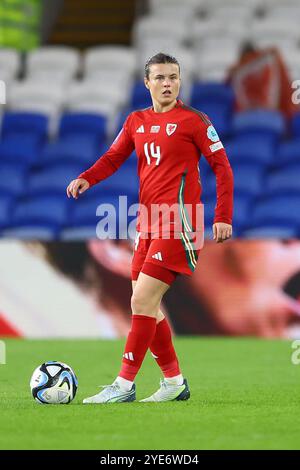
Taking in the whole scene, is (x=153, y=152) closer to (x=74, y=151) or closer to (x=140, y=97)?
(x=74, y=151)

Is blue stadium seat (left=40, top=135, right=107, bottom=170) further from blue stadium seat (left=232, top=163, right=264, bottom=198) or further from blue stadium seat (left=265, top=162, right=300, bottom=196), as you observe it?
blue stadium seat (left=265, top=162, right=300, bottom=196)

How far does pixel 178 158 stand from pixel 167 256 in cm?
52

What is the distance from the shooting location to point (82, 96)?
16500 millimetres

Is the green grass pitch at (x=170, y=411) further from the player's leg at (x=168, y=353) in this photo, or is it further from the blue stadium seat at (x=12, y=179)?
the blue stadium seat at (x=12, y=179)

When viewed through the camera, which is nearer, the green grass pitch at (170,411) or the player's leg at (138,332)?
the green grass pitch at (170,411)

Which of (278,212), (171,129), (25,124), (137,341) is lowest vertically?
(137,341)

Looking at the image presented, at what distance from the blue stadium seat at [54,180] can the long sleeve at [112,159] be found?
8.05 metres

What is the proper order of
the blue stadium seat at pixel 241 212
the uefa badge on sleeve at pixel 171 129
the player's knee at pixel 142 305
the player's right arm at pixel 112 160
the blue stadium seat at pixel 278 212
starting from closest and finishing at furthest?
the player's knee at pixel 142 305, the uefa badge on sleeve at pixel 171 129, the player's right arm at pixel 112 160, the blue stadium seat at pixel 278 212, the blue stadium seat at pixel 241 212

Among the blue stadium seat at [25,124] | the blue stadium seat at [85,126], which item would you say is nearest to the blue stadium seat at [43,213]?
the blue stadium seat at [85,126]

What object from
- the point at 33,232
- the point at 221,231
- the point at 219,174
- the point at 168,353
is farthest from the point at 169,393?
the point at 33,232

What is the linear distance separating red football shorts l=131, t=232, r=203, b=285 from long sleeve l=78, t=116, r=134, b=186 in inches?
18.2

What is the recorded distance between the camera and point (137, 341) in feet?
20.3

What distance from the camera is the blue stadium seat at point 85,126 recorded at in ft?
51.6
